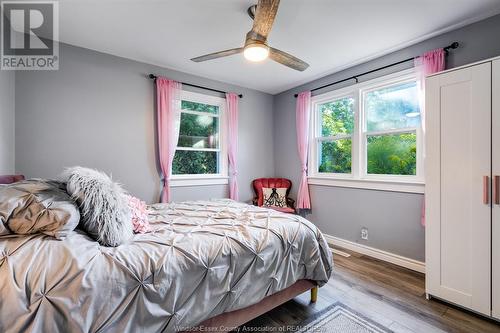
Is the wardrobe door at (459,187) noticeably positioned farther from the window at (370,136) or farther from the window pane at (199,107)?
the window pane at (199,107)

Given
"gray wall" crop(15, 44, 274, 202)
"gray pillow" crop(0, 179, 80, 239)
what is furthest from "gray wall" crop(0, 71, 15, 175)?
"gray pillow" crop(0, 179, 80, 239)

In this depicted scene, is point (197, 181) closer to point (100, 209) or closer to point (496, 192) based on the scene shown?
point (100, 209)

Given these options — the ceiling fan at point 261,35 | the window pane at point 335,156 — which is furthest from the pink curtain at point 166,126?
the window pane at point 335,156

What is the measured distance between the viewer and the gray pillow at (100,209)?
1.31 meters

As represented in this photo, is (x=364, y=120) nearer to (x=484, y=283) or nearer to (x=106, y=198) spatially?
(x=484, y=283)

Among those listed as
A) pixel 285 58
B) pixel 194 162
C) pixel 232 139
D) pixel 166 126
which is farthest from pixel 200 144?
pixel 285 58

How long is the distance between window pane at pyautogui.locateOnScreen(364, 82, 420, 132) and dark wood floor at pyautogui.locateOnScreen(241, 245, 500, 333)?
1.76m

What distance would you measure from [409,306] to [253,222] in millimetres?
1519

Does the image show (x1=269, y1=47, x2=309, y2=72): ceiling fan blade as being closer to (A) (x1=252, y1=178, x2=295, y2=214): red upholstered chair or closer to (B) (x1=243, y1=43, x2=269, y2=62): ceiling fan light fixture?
(B) (x1=243, y1=43, x2=269, y2=62): ceiling fan light fixture

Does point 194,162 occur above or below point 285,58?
below

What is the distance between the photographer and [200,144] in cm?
381

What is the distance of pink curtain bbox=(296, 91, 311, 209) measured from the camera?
386cm

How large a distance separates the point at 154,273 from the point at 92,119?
2.43 m

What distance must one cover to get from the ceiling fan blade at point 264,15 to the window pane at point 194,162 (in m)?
2.26
